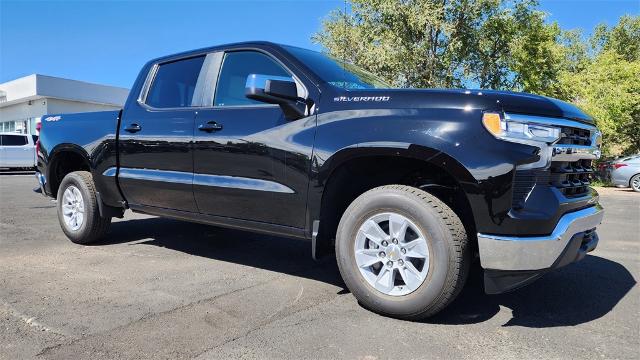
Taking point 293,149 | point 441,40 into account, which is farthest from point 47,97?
point 293,149

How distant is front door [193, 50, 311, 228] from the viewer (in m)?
3.81

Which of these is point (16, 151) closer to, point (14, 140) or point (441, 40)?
point (14, 140)

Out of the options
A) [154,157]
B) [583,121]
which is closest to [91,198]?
[154,157]

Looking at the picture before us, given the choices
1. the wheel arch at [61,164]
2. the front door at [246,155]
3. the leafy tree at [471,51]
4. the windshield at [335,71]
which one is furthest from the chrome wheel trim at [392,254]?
the leafy tree at [471,51]

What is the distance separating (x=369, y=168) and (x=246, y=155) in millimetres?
977

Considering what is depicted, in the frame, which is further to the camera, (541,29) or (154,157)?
(541,29)

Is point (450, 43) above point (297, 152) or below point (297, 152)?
above

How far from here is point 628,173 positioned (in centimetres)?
1712

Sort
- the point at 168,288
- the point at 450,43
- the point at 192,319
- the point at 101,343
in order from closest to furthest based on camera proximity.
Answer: the point at 101,343 → the point at 192,319 → the point at 168,288 → the point at 450,43

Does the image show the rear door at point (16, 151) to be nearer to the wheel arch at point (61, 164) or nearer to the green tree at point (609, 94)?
the wheel arch at point (61, 164)

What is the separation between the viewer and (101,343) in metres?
2.94

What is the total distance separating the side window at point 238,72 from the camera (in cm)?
425

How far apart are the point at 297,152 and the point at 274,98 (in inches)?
16.7

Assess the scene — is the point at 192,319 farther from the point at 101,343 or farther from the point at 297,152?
the point at 297,152
